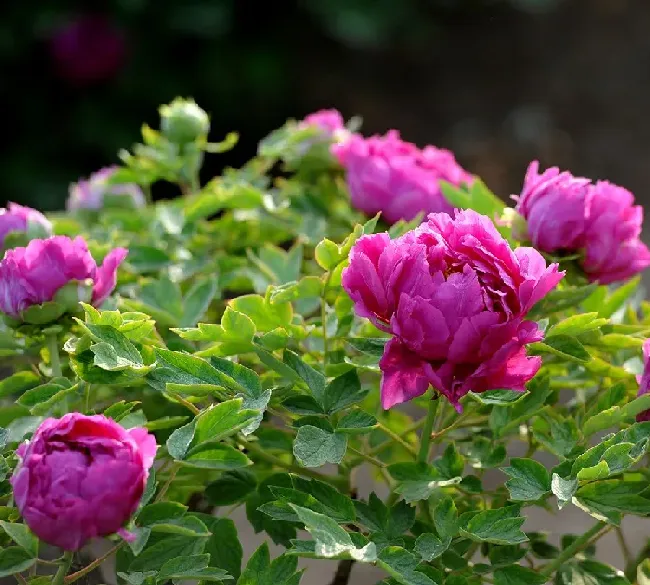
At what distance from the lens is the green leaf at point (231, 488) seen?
2.47ft

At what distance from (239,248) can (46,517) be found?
543 millimetres

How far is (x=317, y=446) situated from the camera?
0.64m

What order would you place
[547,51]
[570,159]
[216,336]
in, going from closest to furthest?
[216,336] < [570,159] < [547,51]

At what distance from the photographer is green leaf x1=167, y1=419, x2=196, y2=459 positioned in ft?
1.99

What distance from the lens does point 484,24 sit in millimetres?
4180

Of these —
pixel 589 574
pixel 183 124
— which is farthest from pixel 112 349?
pixel 183 124

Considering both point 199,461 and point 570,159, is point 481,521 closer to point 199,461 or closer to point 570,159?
point 199,461

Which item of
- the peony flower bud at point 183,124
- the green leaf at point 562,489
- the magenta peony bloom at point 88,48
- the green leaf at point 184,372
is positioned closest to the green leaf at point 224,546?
the green leaf at point 184,372

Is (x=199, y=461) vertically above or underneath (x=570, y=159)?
above

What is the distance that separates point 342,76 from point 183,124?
292 centimetres

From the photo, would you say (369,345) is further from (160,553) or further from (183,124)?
(183,124)

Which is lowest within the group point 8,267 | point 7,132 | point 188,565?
point 7,132

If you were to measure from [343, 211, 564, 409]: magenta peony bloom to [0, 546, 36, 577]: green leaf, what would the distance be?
0.22m

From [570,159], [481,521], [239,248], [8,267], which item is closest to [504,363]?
[481,521]
